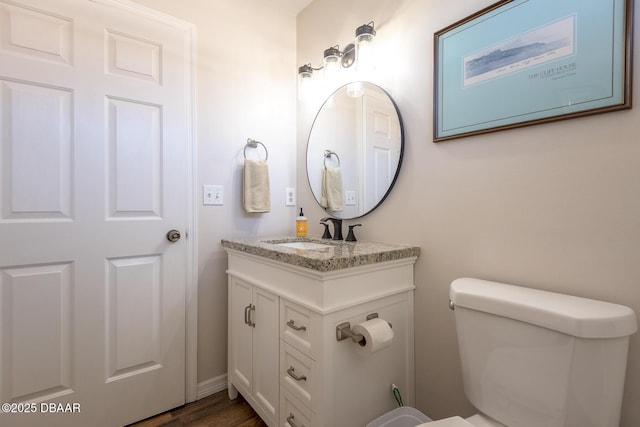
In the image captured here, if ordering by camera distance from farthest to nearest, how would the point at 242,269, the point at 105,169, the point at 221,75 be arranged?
the point at 221,75 → the point at 242,269 → the point at 105,169

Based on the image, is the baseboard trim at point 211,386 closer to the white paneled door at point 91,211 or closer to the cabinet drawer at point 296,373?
the white paneled door at point 91,211

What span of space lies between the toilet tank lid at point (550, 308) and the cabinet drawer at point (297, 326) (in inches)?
20.1

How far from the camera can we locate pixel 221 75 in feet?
5.63

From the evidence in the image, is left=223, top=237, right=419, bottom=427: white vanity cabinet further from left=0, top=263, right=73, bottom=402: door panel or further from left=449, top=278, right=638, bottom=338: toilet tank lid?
left=0, top=263, right=73, bottom=402: door panel

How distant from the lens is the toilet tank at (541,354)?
0.73 m

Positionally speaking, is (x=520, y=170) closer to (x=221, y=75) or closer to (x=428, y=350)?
(x=428, y=350)

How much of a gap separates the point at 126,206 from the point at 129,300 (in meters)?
0.46

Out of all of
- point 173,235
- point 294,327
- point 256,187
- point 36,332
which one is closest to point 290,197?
point 256,187

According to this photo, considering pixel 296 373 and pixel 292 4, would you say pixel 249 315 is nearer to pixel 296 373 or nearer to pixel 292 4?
pixel 296 373

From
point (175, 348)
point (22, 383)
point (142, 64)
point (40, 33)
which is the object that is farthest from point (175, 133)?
point (22, 383)

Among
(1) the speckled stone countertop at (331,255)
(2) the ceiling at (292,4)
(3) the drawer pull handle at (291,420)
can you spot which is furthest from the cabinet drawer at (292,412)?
(2) the ceiling at (292,4)

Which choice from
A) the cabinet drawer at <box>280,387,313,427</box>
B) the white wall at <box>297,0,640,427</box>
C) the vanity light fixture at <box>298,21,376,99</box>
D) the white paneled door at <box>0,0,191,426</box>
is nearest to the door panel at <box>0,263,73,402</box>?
the white paneled door at <box>0,0,191,426</box>

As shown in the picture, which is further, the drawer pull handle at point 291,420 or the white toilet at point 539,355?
the drawer pull handle at point 291,420

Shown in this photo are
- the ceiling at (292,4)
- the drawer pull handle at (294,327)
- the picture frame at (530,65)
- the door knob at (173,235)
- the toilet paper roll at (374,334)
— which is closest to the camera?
the picture frame at (530,65)
